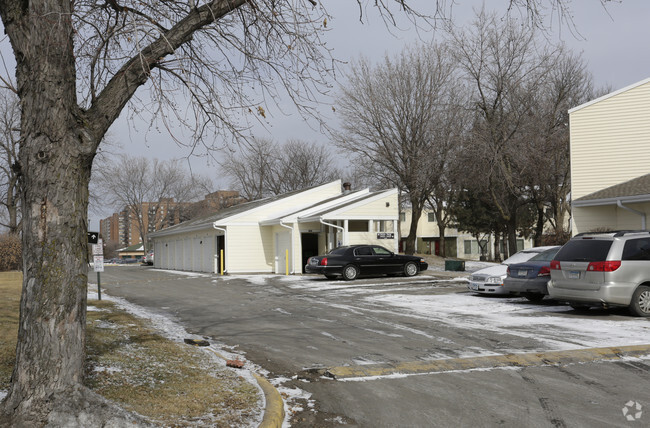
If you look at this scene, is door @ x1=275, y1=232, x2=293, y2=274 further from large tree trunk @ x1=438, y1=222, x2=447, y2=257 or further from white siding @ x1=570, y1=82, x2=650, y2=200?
large tree trunk @ x1=438, y1=222, x2=447, y2=257

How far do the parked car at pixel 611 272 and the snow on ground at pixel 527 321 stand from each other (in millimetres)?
435

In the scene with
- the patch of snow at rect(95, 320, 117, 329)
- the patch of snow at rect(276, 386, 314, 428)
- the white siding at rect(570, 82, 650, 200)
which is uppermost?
the white siding at rect(570, 82, 650, 200)

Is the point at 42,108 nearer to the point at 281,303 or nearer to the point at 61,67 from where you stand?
the point at 61,67

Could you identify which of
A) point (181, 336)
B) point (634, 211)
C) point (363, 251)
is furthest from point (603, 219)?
point (181, 336)

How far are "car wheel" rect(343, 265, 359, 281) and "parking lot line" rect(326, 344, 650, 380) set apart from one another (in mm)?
16441

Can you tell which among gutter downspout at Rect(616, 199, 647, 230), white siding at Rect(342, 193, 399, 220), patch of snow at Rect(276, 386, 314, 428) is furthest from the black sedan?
patch of snow at Rect(276, 386, 314, 428)

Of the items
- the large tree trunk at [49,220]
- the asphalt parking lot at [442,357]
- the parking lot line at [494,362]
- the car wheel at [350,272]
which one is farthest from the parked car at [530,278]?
the large tree trunk at [49,220]

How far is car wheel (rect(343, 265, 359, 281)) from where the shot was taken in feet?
82.4

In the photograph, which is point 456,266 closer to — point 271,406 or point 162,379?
point 162,379

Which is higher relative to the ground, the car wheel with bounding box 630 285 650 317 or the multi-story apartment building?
the multi-story apartment building

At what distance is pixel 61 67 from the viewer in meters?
5.27

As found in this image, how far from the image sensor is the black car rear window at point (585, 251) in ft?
40.5

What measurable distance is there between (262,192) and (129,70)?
60.4 m

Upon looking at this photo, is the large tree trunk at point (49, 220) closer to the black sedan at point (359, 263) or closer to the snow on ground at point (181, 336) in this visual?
the snow on ground at point (181, 336)
